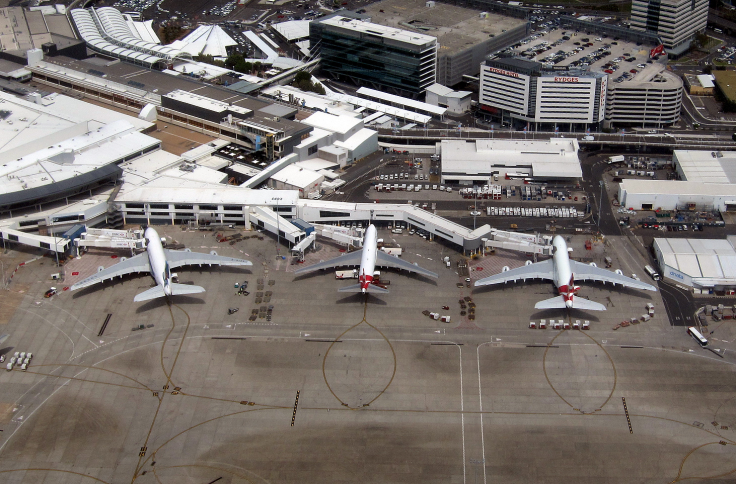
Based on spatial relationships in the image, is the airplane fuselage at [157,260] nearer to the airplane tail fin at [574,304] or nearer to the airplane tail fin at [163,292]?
the airplane tail fin at [163,292]

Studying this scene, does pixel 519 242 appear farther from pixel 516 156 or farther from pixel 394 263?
pixel 516 156

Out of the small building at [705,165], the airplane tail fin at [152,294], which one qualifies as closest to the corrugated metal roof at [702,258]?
the small building at [705,165]

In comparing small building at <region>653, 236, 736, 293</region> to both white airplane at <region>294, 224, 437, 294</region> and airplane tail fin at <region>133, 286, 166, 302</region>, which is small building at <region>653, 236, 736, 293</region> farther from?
airplane tail fin at <region>133, 286, 166, 302</region>

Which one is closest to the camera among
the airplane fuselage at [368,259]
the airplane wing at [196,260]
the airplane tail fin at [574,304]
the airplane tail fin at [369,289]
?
the airplane tail fin at [574,304]

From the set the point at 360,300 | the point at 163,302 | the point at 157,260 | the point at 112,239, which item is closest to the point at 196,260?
the point at 157,260

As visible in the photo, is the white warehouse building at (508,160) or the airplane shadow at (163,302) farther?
the white warehouse building at (508,160)
